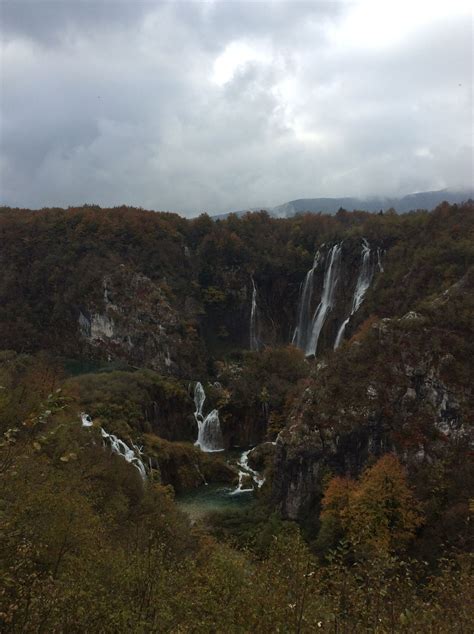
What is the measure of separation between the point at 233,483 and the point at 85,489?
2603 centimetres

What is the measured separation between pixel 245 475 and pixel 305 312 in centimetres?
4225

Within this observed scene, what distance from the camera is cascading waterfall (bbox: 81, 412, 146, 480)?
38.2 m

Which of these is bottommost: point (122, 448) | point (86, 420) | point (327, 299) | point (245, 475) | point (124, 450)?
point (245, 475)

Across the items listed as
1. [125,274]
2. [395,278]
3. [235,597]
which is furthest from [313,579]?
[125,274]

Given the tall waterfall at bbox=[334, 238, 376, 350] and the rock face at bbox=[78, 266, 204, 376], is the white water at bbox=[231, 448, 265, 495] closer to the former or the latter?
the tall waterfall at bbox=[334, 238, 376, 350]

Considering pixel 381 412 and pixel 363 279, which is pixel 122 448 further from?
pixel 363 279

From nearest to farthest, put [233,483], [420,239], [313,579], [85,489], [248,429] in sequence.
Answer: [313,579] → [85,489] → [233,483] → [248,429] → [420,239]

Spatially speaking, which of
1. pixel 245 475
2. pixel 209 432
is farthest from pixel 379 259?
pixel 245 475

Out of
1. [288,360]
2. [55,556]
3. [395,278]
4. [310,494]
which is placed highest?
[395,278]

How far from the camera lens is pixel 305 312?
271 feet

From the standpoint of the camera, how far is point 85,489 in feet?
65.5

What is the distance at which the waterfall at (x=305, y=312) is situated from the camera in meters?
80.4

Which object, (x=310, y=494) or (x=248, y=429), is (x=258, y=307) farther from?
(x=310, y=494)

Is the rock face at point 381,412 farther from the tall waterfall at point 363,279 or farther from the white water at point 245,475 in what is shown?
the tall waterfall at point 363,279
